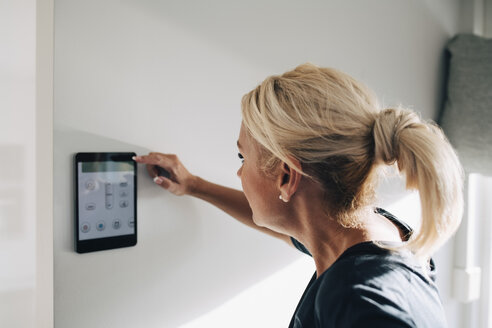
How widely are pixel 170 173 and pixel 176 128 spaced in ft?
0.34

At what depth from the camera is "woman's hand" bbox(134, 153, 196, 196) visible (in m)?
0.87

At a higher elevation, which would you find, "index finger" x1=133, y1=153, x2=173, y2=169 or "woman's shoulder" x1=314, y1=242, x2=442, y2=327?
"index finger" x1=133, y1=153, x2=173, y2=169

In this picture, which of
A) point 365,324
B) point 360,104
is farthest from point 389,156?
point 365,324

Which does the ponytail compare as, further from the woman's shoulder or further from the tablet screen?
the tablet screen

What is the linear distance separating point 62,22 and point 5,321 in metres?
0.53

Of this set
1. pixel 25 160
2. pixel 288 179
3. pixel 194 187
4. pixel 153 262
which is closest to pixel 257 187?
pixel 288 179

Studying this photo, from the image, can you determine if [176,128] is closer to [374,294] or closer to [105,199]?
[105,199]

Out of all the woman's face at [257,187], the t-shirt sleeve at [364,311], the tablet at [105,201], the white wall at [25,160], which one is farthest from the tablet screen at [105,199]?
the t-shirt sleeve at [364,311]

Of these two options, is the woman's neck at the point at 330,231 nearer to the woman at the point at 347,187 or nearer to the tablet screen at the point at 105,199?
the woman at the point at 347,187

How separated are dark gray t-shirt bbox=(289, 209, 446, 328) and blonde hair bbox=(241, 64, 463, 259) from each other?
0.05m

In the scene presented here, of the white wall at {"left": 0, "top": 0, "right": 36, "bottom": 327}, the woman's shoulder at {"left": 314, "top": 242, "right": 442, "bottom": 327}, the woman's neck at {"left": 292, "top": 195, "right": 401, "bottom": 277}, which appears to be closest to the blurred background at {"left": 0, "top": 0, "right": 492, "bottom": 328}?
the white wall at {"left": 0, "top": 0, "right": 36, "bottom": 327}

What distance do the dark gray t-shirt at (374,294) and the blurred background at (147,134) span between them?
9.4 inches

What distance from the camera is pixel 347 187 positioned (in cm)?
73

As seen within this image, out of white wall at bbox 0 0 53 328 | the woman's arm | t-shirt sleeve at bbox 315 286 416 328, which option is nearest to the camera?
t-shirt sleeve at bbox 315 286 416 328
